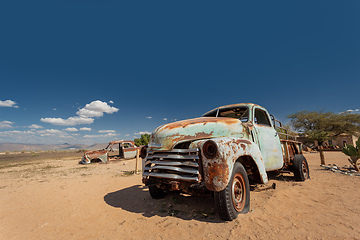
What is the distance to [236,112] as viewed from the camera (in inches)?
169

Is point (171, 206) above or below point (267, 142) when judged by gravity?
below

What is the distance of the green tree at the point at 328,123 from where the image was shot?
27125 mm

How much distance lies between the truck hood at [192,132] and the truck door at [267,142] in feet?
2.40

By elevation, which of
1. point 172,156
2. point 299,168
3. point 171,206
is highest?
point 172,156

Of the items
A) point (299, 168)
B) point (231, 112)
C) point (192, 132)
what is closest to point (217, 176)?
point (192, 132)

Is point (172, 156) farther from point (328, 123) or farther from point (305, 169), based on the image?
point (328, 123)

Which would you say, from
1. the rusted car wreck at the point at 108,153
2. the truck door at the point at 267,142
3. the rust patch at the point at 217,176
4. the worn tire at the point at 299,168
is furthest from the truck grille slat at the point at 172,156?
the rusted car wreck at the point at 108,153

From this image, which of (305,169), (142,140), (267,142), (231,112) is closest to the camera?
(267,142)

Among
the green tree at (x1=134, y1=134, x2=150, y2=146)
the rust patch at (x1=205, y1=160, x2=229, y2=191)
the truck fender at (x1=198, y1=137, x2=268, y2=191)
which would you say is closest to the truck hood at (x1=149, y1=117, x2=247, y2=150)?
the truck fender at (x1=198, y1=137, x2=268, y2=191)

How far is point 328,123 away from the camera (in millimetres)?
27703

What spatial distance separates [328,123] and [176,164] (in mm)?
35370

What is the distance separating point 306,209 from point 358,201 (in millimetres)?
1319

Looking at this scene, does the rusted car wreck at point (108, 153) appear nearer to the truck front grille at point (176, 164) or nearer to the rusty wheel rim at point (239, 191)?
the truck front grille at point (176, 164)

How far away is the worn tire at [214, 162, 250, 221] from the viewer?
7.91 ft
